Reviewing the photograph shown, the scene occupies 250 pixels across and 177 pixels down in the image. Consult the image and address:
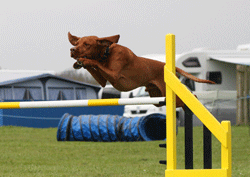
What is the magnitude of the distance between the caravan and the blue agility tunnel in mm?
3363

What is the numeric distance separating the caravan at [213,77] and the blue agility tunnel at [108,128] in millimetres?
3363

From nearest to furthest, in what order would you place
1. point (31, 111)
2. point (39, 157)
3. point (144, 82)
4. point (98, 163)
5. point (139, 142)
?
point (144, 82) → point (98, 163) → point (39, 157) → point (139, 142) → point (31, 111)

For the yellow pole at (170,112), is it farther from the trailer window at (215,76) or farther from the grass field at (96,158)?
the trailer window at (215,76)

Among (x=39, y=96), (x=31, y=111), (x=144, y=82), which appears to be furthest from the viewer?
(x=39, y=96)

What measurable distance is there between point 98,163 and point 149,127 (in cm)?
442

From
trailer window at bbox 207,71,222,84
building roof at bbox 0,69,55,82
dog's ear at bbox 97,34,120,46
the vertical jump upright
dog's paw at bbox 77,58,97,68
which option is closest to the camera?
the vertical jump upright

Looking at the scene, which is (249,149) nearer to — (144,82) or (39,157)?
(39,157)

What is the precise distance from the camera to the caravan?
542 inches

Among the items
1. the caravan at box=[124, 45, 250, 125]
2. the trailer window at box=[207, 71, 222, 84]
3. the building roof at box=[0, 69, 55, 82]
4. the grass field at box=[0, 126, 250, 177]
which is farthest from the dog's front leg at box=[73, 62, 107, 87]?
the building roof at box=[0, 69, 55, 82]

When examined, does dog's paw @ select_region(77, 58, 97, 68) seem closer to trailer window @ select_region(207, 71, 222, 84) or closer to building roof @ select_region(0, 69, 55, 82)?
trailer window @ select_region(207, 71, 222, 84)

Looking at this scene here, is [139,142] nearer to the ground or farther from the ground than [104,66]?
nearer to the ground

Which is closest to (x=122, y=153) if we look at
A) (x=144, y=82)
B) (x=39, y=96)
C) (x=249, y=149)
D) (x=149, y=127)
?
(x=249, y=149)

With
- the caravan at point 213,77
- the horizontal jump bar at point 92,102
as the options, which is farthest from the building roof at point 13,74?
the horizontal jump bar at point 92,102

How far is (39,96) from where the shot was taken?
65.4 ft
